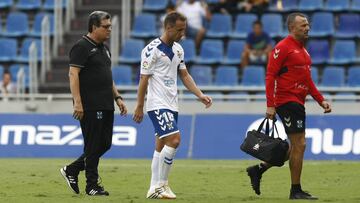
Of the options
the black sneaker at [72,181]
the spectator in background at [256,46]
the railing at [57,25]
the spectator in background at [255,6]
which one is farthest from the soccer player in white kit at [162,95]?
the railing at [57,25]

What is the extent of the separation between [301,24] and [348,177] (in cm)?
390

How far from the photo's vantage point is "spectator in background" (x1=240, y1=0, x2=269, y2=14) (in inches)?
1107

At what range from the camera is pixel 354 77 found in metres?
25.8

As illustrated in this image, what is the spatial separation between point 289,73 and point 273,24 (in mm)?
14172

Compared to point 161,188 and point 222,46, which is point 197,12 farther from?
point 161,188

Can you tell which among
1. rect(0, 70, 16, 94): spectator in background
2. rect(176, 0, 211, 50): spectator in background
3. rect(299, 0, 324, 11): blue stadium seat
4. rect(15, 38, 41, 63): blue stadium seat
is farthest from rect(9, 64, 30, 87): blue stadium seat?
rect(299, 0, 324, 11): blue stadium seat

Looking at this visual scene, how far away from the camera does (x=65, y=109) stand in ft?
80.0

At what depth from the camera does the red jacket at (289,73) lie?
13344mm

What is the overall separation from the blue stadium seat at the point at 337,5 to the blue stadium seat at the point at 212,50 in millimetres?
3017

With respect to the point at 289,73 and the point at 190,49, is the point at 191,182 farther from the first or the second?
the point at 190,49

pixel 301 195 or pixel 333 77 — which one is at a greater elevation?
pixel 301 195

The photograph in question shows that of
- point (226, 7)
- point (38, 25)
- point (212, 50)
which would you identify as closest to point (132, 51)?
point (212, 50)

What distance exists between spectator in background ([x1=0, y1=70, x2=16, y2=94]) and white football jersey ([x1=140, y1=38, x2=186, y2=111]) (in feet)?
43.7

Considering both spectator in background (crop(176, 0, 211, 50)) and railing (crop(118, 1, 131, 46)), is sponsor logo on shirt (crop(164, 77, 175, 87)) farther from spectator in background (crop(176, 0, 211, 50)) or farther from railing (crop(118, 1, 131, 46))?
railing (crop(118, 1, 131, 46))
